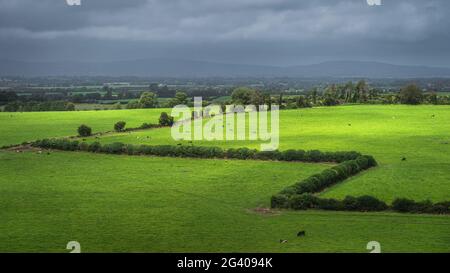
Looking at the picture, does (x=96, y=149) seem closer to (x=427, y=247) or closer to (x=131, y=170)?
(x=131, y=170)

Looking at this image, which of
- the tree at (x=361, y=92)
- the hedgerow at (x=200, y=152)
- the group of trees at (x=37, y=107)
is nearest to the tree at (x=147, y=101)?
the group of trees at (x=37, y=107)

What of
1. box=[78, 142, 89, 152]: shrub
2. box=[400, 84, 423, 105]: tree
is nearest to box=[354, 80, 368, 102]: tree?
box=[400, 84, 423, 105]: tree

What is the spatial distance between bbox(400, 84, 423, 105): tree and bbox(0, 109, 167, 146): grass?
58.8m

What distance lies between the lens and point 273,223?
3225cm

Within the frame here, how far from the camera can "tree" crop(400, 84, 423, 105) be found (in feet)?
447

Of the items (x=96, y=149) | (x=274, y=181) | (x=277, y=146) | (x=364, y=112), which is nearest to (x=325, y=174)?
(x=274, y=181)

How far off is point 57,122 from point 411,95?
79940 millimetres

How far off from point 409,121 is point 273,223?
6729 cm

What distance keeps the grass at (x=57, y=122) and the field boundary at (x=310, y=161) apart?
410 inches

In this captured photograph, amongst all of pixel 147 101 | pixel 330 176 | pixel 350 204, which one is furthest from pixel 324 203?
pixel 147 101

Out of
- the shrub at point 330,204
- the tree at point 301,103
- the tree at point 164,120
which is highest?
the tree at point 301,103

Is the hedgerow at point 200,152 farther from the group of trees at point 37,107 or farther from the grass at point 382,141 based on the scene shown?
the group of trees at point 37,107

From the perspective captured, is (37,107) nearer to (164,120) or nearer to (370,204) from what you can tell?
(164,120)

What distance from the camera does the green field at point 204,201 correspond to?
2809 centimetres
